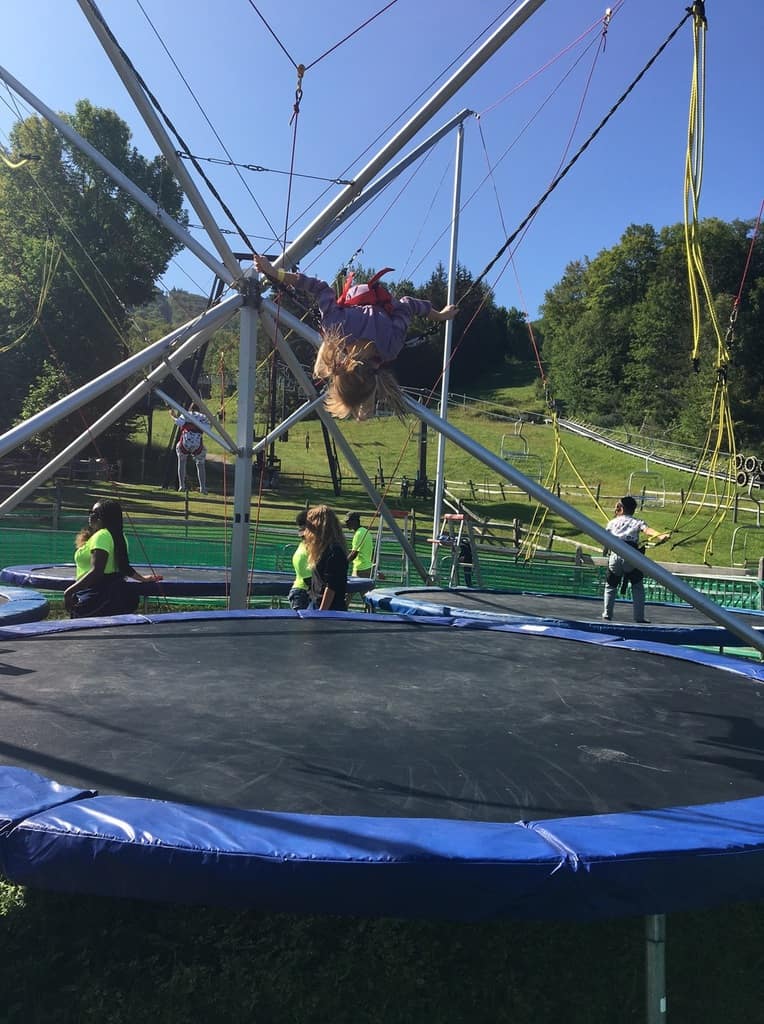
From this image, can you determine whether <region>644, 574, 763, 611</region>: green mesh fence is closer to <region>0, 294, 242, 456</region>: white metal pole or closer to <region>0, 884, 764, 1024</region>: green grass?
<region>0, 294, 242, 456</region>: white metal pole

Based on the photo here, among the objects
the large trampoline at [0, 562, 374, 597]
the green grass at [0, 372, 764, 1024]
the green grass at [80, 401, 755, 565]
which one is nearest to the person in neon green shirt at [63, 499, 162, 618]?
the large trampoline at [0, 562, 374, 597]

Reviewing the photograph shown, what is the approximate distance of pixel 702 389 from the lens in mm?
30047

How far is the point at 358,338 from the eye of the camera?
339cm

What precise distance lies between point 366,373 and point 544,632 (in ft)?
6.43

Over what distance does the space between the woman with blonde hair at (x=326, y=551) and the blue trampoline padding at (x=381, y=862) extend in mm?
2343

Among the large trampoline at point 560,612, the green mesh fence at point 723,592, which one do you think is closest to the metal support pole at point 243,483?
the large trampoline at point 560,612

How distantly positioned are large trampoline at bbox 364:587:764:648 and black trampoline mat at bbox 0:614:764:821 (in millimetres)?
787

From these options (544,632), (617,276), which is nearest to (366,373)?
(544,632)

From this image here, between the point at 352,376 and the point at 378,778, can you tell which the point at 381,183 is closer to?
the point at 352,376

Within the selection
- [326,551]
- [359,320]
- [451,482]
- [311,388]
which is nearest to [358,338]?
[359,320]

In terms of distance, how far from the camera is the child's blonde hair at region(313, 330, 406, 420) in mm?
3262

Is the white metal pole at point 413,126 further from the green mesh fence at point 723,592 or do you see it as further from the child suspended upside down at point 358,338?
the green mesh fence at point 723,592

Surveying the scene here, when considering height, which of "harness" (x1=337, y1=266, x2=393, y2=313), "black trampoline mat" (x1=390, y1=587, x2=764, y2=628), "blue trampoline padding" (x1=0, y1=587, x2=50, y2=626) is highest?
"harness" (x1=337, y1=266, x2=393, y2=313)

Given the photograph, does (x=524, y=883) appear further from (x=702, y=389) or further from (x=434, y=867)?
(x=702, y=389)
